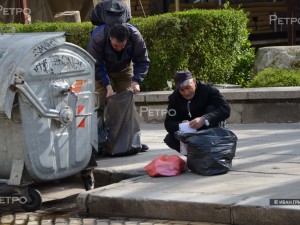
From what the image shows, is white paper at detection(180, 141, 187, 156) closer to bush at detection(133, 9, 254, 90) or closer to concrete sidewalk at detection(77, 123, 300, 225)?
concrete sidewalk at detection(77, 123, 300, 225)

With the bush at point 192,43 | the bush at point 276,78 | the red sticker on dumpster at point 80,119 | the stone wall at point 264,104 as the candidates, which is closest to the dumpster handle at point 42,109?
the red sticker on dumpster at point 80,119

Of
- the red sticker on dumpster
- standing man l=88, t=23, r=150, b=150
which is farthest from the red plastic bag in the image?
standing man l=88, t=23, r=150, b=150

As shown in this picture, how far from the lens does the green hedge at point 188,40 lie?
1293 centimetres

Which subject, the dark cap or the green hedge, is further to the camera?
the green hedge

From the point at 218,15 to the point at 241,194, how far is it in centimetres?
637

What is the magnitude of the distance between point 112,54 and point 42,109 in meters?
1.88

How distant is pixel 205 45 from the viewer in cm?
1320

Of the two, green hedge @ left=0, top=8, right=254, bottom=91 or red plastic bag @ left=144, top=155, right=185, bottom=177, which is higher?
green hedge @ left=0, top=8, right=254, bottom=91

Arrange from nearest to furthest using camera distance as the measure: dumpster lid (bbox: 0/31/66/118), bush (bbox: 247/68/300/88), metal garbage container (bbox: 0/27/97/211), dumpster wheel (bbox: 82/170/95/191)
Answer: dumpster lid (bbox: 0/31/66/118) < metal garbage container (bbox: 0/27/97/211) < dumpster wheel (bbox: 82/170/95/191) < bush (bbox: 247/68/300/88)

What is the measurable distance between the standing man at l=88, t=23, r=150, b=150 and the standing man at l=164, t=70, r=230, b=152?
104cm

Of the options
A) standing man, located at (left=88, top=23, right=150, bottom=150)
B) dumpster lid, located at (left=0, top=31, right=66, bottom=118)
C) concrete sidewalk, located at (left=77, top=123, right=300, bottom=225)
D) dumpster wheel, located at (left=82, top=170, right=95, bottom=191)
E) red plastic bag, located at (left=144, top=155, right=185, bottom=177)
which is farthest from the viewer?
standing man, located at (left=88, top=23, right=150, bottom=150)

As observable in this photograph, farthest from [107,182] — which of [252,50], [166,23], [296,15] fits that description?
[296,15]

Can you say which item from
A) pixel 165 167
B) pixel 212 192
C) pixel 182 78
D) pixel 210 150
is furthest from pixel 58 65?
pixel 212 192

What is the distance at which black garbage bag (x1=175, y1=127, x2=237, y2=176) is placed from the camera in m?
8.14
